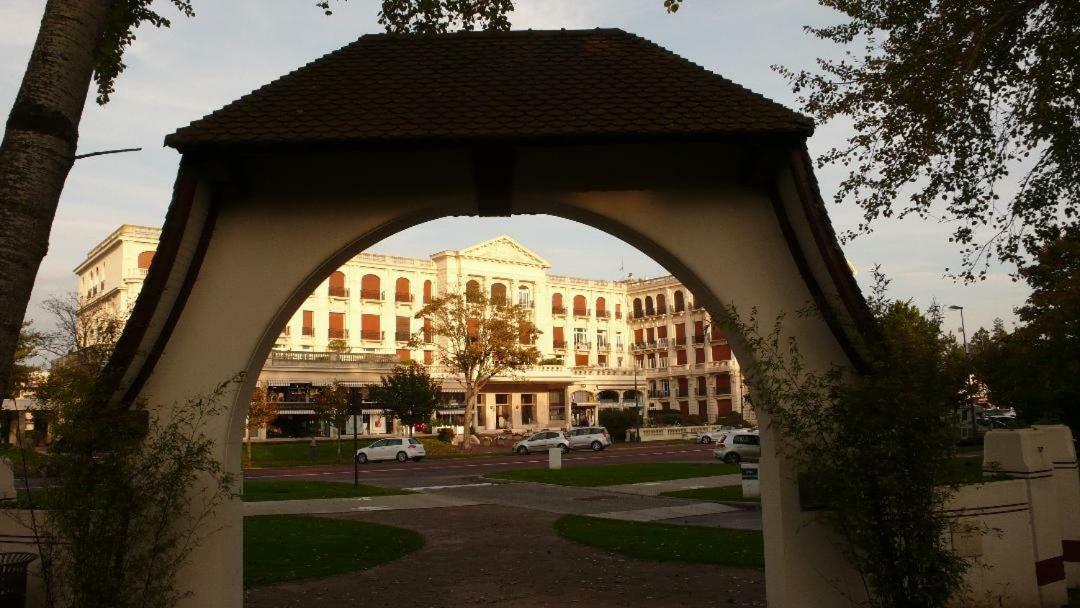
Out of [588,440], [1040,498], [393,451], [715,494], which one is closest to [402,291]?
[588,440]

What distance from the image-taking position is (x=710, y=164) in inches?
283

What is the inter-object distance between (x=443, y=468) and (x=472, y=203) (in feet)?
90.9

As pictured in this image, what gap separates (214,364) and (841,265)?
573 cm

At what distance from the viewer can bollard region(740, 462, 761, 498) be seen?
18.1 metres

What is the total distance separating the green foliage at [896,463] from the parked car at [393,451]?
34.5 meters

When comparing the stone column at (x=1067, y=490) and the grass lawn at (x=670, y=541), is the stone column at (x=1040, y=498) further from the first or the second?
the grass lawn at (x=670, y=541)

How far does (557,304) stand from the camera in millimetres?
76125

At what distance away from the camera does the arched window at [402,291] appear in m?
67.1

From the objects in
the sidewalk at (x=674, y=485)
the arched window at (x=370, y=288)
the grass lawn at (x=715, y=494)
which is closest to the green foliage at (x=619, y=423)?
the arched window at (x=370, y=288)

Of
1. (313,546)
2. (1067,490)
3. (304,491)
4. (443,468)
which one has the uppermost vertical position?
(1067,490)

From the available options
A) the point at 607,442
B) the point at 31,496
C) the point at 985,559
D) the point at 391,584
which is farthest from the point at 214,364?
the point at 607,442

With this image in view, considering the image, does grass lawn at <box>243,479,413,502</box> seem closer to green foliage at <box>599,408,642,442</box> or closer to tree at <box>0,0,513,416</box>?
tree at <box>0,0,513,416</box>

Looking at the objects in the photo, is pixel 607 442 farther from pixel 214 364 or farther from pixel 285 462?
pixel 214 364

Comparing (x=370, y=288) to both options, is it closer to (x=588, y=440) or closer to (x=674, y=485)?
(x=588, y=440)
